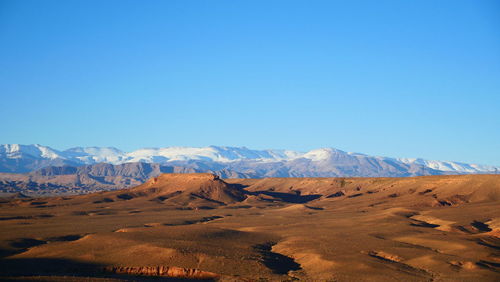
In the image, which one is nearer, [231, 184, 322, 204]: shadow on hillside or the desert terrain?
the desert terrain

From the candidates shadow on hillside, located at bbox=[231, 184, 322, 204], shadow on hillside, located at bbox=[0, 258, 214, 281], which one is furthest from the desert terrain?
shadow on hillside, located at bbox=[231, 184, 322, 204]

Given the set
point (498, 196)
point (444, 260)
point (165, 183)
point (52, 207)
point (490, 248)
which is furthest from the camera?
point (165, 183)

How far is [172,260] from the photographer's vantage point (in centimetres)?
5666

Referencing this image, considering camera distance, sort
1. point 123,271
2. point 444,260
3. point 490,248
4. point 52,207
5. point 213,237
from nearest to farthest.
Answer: point 123,271 → point 444,260 → point 490,248 → point 213,237 → point 52,207

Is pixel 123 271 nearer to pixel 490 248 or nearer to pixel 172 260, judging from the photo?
pixel 172 260

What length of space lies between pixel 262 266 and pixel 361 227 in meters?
32.9

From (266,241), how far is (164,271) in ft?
66.3

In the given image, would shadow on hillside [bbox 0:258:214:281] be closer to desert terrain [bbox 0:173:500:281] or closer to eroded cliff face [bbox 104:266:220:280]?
desert terrain [bbox 0:173:500:281]

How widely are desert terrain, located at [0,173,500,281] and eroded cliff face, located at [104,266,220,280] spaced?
0.36ft

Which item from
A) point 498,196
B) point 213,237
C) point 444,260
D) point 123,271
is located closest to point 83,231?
point 213,237

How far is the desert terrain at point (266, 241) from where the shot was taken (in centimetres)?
5353

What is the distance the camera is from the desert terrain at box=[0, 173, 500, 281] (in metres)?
53.5

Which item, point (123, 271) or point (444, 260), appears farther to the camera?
point (444, 260)

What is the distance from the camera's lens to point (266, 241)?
71562mm
